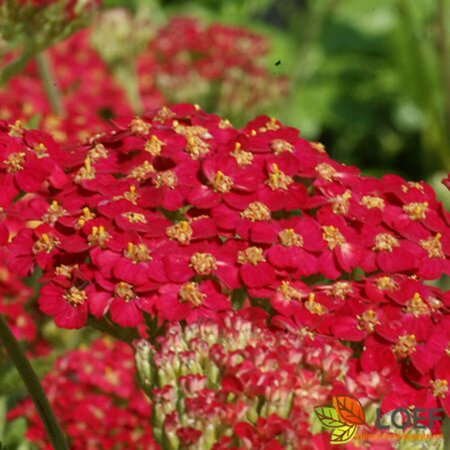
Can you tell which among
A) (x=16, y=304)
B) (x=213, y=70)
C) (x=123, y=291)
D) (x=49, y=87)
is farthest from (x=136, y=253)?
(x=213, y=70)

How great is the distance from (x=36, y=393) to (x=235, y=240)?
0.38 m

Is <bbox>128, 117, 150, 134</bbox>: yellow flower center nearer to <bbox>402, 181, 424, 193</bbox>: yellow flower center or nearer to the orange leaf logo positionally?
<bbox>402, 181, 424, 193</bbox>: yellow flower center

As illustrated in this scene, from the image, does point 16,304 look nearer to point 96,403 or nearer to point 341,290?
point 96,403

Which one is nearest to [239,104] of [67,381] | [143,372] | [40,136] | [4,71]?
[4,71]

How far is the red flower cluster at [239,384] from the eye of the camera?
1.39 meters

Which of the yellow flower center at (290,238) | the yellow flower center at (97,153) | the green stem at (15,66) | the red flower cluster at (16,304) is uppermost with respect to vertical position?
the yellow flower center at (97,153)

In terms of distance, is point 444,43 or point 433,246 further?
point 444,43

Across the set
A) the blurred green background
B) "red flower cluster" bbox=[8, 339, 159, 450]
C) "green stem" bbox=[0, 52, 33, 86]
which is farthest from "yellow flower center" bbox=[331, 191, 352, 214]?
the blurred green background

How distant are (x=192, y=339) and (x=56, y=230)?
0.37m

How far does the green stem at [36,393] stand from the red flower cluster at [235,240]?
9cm

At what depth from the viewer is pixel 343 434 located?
144cm

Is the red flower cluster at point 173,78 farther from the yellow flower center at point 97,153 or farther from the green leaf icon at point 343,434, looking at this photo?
the green leaf icon at point 343,434

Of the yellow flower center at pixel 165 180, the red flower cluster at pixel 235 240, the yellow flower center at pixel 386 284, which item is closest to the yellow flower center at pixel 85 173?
the red flower cluster at pixel 235 240

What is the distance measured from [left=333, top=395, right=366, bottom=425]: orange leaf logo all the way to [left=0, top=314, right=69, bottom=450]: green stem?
0.48 metres
